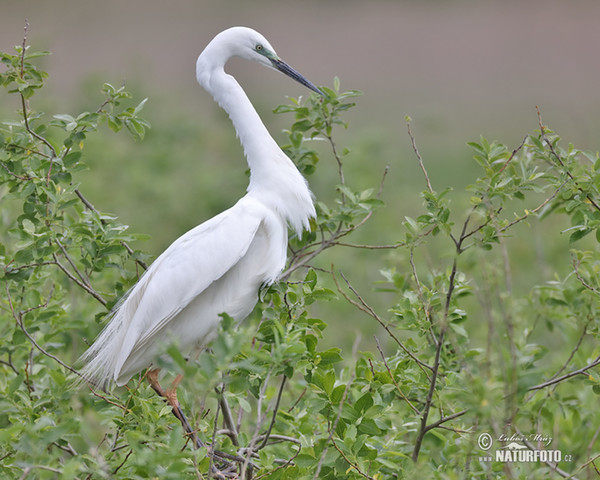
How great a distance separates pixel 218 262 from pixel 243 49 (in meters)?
0.94

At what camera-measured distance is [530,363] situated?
246cm

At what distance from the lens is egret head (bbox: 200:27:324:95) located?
2908 millimetres

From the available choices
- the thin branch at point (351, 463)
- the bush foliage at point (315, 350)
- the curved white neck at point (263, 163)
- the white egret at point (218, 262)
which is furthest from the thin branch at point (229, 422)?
the curved white neck at point (263, 163)

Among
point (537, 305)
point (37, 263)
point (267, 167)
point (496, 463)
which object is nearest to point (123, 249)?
point (37, 263)

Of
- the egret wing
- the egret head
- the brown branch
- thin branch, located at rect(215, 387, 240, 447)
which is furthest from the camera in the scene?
the egret head

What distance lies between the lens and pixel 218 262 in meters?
2.60

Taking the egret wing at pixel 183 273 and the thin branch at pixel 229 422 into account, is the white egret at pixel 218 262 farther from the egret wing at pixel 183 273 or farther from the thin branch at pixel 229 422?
the thin branch at pixel 229 422

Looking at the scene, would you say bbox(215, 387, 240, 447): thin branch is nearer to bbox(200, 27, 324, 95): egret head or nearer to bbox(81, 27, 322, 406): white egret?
bbox(81, 27, 322, 406): white egret

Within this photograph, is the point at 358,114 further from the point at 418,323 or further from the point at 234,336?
the point at 234,336

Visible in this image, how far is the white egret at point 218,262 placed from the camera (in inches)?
103

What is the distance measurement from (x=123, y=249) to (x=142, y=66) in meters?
9.58

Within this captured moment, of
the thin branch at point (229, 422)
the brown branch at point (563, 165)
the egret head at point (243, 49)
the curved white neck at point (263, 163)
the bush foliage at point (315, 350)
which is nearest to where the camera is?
the bush foliage at point (315, 350)

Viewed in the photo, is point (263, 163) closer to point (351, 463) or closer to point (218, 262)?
point (218, 262)

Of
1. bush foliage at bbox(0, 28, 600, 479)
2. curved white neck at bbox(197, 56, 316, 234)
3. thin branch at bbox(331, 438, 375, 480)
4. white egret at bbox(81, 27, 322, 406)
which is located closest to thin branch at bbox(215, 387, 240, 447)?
bush foliage at bbox(0, 28, 600, 479)
